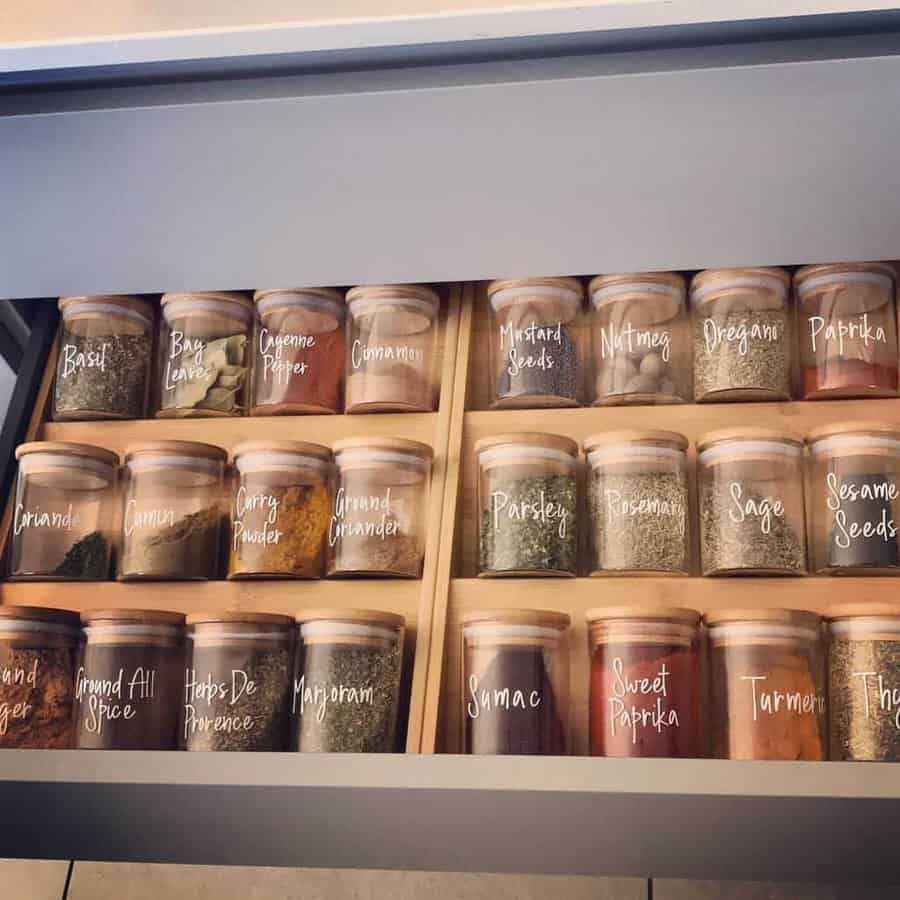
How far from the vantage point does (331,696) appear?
1.15 meters

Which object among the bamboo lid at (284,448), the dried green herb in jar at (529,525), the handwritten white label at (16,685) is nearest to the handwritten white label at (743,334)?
the dried green herb in jar at (529,525)

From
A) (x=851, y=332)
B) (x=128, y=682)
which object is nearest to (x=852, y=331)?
(x=851, y=332)

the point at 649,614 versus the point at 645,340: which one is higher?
the point at 645,340

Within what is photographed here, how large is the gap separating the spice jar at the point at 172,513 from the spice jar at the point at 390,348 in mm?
178

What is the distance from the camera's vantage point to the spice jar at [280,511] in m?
1.25

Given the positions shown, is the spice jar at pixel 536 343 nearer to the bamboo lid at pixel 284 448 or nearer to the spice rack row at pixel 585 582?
the spice rack row at pixel 585 582

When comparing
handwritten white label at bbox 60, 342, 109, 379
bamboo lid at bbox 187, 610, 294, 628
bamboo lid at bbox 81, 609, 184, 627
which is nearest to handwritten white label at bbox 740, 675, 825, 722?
bamboo lid at bbox 187, 610, 294, 628

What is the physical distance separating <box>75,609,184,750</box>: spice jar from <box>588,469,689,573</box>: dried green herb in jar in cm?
43

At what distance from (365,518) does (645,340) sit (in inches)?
13.7

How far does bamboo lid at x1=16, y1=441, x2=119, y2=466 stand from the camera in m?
1.30

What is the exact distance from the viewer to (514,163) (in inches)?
42.1

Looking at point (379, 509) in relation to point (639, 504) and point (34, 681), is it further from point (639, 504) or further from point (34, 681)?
point (34, 681)

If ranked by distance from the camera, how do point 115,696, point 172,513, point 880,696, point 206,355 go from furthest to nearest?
point 206,355 < point 172,513 < point 115,696 < point 880,696

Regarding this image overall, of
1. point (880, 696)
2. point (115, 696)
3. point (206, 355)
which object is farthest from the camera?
point (206, 355)
